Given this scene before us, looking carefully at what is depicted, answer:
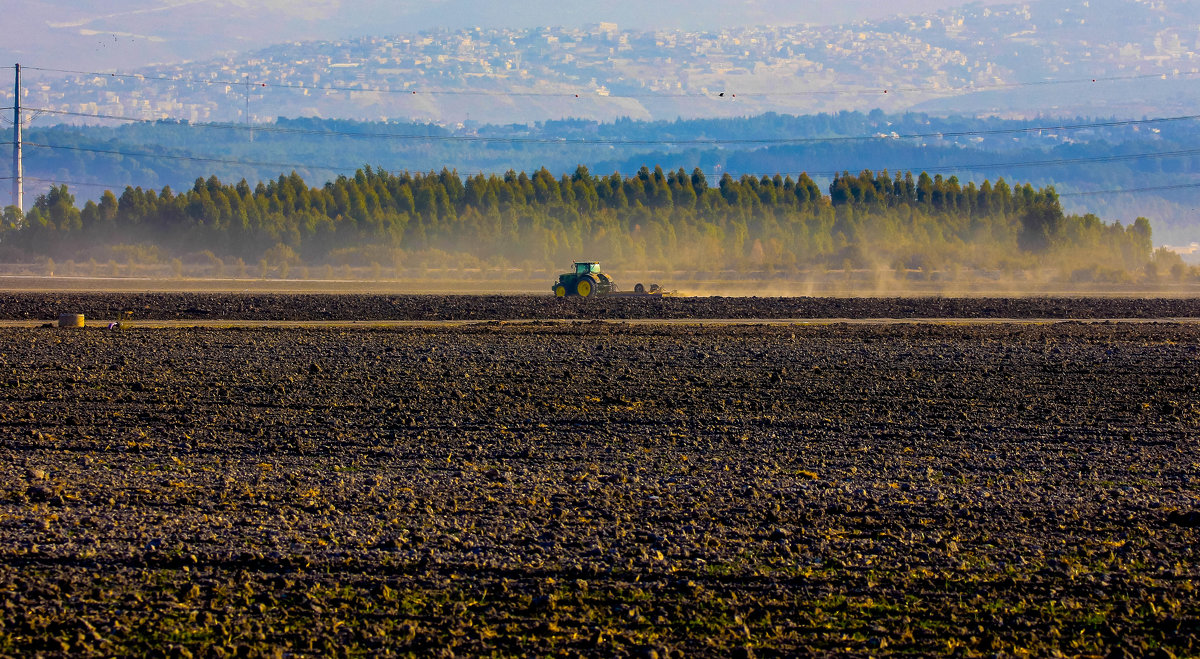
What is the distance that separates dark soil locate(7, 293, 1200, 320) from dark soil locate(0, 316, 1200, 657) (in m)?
12.2

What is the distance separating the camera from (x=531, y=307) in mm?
36406

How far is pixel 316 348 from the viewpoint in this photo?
24.3 m

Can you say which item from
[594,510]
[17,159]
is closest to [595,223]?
[17,159]

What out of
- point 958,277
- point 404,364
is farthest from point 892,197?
point 404,364

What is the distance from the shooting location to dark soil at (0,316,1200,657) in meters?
8.03

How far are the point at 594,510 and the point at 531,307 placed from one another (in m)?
25.6

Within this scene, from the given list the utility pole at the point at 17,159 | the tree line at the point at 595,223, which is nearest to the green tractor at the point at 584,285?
the tree line at the point at 595,223

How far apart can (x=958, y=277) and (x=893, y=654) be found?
5962cm

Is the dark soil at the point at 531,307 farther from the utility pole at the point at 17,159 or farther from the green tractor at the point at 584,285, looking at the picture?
the utility pole at the point at 17,159

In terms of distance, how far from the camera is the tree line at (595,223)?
77188 mm

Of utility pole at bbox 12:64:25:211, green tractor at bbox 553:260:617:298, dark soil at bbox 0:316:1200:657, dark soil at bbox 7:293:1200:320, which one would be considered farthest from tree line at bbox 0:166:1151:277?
dark soil at bbox 0:316:1200:657

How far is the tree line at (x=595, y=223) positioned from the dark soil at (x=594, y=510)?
54659 mm

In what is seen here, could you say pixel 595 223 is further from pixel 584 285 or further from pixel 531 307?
pixel 531 307

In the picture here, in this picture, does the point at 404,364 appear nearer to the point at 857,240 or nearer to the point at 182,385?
the point at 182,385
